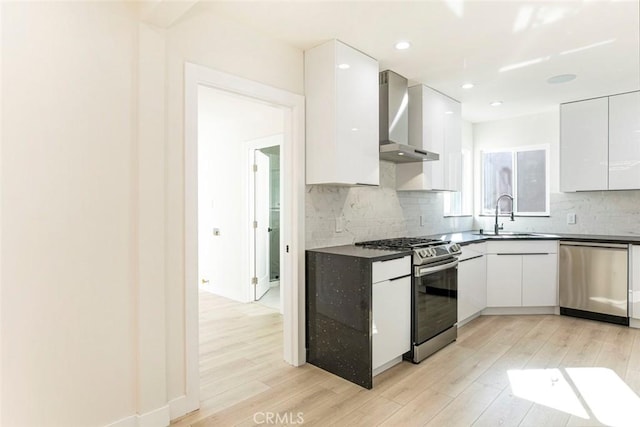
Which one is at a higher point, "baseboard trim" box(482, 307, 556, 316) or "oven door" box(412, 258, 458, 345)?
"oven door" box(412, 258, 458, 345)

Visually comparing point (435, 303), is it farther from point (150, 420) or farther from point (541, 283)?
point (150, 420)

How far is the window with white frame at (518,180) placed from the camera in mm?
5039

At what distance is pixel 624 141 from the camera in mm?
4078

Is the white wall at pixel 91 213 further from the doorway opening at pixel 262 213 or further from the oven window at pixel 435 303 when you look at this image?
the doorway opening at pixel 262 213

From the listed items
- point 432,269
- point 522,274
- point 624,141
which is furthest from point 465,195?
point 432,269

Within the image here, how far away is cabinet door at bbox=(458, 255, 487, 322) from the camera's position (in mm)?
3793

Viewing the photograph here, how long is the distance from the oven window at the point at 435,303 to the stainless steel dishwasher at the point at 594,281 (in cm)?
173

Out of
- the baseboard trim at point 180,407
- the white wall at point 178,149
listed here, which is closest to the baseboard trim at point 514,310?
the baseboard trim at point 180,407

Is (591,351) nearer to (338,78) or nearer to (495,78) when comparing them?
(495,78)

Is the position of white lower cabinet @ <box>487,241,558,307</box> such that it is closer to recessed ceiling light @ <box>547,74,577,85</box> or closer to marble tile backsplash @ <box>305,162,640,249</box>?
marble tile backsplash @ <box>305,162,640,249</box>

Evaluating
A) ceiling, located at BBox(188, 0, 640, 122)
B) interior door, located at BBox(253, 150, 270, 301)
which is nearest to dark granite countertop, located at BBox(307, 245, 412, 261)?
ceiling, located at BBox(188, 0, 640, 122)

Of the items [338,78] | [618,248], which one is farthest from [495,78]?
[618,248]

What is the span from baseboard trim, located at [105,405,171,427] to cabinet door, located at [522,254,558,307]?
3.99 meters

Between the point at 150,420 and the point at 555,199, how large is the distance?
518 cm
